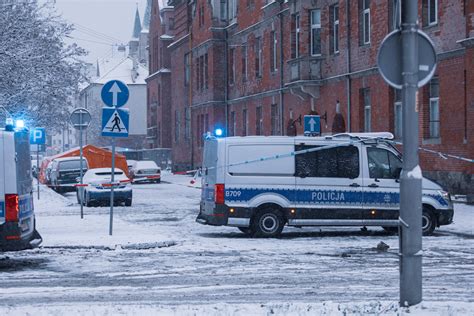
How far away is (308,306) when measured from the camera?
30.1ft

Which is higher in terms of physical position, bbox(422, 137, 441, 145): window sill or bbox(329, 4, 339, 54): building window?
bbox(329, 4, 339, 54): building window

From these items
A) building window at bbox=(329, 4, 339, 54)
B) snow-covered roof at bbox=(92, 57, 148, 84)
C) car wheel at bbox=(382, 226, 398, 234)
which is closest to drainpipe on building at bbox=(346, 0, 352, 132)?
building window at bbox=(329, 4, 339, 54)

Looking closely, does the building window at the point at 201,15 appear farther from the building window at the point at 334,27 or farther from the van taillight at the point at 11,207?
the van taillight at the point at 11,207

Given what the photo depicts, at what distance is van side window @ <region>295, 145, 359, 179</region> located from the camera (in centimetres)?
1808

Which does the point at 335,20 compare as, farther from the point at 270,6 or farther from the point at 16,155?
the point at 16,155

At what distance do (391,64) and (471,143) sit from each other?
19.7 meters

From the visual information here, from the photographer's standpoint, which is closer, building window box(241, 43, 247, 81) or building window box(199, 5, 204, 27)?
building window box(241, 43, 247, 81)

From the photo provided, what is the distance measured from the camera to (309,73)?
39375 millimetres

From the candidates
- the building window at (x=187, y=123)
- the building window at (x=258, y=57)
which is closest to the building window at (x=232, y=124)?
the building window at (x=258, y=57)

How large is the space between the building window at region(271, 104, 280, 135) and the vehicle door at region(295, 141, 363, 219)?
92.1 ft

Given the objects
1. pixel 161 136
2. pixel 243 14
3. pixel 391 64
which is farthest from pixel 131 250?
pixel 161 136

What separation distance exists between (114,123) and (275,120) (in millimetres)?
29402

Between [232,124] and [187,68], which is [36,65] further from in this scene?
[187,68]

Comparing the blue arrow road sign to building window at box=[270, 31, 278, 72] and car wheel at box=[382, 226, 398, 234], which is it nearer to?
building window at box=[270, 31, 278, 72]
